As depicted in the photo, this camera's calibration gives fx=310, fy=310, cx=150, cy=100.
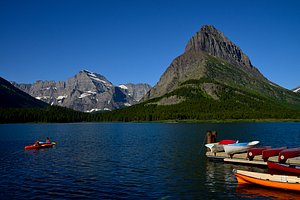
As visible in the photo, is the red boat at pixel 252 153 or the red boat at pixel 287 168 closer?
the red boat at pixel 287 168

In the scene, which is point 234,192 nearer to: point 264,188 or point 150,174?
point 264,188

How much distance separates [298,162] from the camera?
5234 centimetres

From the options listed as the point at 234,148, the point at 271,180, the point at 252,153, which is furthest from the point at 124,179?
the point at 234,148

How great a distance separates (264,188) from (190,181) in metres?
9.98

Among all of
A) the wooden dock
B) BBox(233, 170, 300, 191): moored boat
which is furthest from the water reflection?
the wooden dock

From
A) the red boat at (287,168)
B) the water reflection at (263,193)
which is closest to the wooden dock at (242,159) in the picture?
the red boat at (287,168)

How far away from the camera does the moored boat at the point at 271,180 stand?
38469mm

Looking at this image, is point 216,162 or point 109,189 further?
point 216,162

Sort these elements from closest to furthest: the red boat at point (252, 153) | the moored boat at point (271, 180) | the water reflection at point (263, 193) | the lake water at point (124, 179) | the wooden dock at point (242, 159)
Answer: the water reflection at point (263, 193)
the lake water at point (124, 179)
the moored boat at point (271, 180)
the wooden dock at point (242, 159)
the red boat at point (252, 153)

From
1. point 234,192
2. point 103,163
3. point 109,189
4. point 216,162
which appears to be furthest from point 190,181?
point 103,163


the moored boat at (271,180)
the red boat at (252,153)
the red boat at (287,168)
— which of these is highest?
the red boat at (252,153)

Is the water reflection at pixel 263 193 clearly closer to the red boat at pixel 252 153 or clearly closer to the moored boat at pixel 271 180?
the moored boat at pixel 271 180

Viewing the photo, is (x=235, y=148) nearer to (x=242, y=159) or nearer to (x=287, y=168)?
(x=242, y=159)

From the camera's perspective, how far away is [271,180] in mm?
40312
